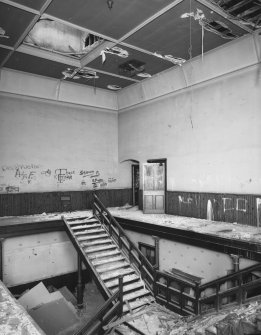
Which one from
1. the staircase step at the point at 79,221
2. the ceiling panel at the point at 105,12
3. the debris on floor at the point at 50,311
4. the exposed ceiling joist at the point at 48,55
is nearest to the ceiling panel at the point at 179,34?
the ceiling panel at the point at 105,12

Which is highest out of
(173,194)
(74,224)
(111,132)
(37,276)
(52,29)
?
(52,29)

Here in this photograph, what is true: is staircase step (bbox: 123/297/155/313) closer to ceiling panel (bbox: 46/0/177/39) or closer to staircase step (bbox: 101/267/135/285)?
staircase step (bbox: 101/267/135/285)

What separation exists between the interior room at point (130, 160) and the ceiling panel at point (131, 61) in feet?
0.25

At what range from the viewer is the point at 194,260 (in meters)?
8.71

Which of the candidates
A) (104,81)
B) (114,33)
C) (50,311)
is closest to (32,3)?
(114,33)

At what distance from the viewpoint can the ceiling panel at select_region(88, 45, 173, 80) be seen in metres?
9.90

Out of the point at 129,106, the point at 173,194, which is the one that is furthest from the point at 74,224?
the point at 129,106

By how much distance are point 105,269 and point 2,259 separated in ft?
12.4

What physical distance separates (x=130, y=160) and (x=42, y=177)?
4.47 meters

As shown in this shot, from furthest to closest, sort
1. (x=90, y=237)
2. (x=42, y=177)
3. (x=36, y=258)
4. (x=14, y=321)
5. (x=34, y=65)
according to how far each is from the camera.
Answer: (x=42, y=177) < (x=34, y=65) < (x=36, y=258) < (x=90, y=237) < (x=14, y=321)

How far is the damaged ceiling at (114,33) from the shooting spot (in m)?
7.14

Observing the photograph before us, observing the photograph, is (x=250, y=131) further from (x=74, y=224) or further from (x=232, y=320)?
(x=74, y=224)

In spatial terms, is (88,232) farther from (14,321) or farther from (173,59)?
(173,59)

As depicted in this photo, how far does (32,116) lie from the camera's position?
39.1 feet
